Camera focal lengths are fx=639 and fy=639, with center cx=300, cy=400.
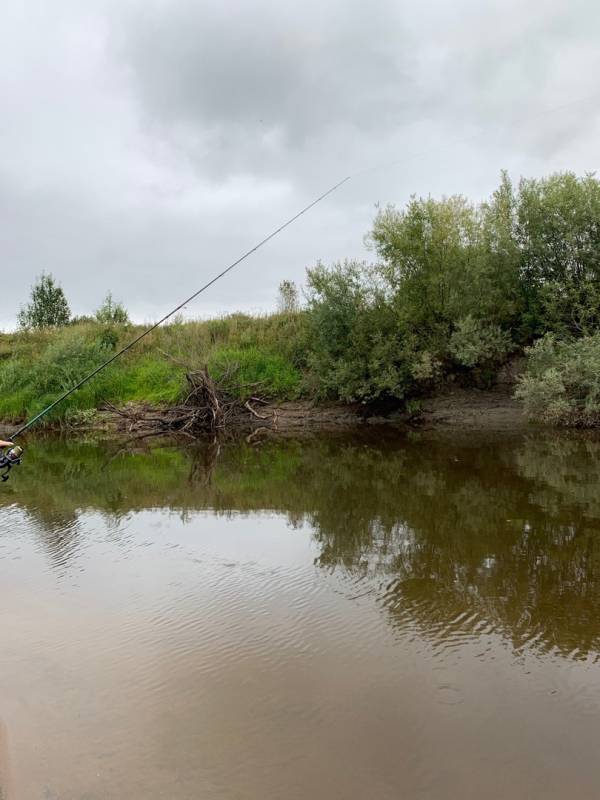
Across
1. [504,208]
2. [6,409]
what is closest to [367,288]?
[504,208]

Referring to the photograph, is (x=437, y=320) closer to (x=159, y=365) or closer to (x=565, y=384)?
(x=565, y=384)

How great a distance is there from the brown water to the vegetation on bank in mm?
11921

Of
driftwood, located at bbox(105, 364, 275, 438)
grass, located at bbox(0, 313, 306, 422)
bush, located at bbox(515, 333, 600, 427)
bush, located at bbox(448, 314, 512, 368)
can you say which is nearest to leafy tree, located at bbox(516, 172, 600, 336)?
bush, located at bbox(448, 314, 512, 368)

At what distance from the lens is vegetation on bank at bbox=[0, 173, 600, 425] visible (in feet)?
73.4

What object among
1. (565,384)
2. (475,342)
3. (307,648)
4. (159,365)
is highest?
(159,365)

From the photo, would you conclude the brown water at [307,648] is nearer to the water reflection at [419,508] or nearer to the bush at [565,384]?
Answer: the water reflection at [419,508]

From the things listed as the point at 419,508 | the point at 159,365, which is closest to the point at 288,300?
the point at 159,365

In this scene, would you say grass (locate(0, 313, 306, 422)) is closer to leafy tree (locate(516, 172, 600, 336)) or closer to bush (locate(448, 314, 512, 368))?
bush (locate(448, 314, 512, 368))

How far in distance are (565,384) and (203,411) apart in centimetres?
1382

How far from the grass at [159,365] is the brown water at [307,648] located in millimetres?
17143

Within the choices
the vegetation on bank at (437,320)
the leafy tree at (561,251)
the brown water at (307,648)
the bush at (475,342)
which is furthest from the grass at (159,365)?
the brown water at (307,648)

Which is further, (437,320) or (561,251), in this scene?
(437,320)

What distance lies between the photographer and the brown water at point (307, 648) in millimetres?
3672

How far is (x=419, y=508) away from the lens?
1008 cm
